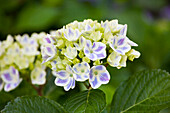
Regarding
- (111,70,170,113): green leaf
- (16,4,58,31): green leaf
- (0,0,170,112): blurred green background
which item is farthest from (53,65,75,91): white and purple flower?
(16,4,58,31): green leaf

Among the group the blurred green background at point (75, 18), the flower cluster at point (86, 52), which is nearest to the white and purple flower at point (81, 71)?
the flower cluster at point (86, 52)

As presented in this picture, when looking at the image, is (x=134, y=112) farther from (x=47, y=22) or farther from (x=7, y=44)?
(x=47, y=22)

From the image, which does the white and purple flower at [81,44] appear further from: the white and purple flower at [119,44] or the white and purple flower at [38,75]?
the white and purple flower at [38,75]

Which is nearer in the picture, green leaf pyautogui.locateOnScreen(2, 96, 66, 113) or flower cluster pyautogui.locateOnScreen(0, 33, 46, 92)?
green leaf pyautogui.locateOnScreen(2, 96, 66, 113)

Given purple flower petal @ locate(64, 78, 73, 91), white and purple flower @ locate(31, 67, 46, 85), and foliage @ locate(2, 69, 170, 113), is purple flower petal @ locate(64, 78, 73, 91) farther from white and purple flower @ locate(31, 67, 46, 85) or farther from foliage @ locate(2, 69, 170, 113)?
white and purple flower @ locate(31, 67, 46, 85)

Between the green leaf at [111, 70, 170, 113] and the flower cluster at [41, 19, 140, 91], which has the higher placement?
the flower cluster at [41, 19, 140, 91]

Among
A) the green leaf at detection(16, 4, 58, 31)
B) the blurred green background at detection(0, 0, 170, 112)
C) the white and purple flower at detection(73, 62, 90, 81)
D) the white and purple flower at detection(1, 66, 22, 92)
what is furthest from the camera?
the green leaf at detection(16, 4, 58, 31)

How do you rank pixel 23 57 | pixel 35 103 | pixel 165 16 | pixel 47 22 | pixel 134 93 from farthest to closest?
pixel 165 16, pixel 47 22, pixel 23 57, pixel 134 93, pixel 35 103

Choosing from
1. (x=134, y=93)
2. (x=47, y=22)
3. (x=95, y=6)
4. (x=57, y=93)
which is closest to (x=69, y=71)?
(x=134, y=93)
